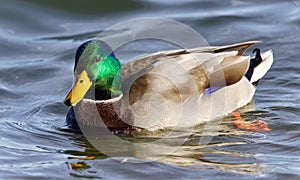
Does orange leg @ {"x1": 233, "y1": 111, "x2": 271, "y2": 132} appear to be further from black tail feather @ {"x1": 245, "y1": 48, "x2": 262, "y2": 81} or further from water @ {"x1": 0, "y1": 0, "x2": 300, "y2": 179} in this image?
black tail feather @ {"x1": 245, "y1": 48, "x2": 262, "y2": 81}

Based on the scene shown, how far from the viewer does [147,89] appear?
22.5 feet

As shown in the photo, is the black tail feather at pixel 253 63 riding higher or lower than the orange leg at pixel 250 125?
higher

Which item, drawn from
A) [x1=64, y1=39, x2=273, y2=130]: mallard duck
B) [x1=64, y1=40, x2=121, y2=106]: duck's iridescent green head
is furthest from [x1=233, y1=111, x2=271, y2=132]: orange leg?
[x1=64, y1=40, x2=121, y2=106]: duck's iridescent green head

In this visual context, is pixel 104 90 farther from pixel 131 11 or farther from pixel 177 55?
pixel 131 11

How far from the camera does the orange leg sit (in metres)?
7.06

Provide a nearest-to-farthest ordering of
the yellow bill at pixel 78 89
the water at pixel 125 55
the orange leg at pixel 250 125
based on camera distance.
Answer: the water at pixel 125 55 < the yellow bill at pixel 78 89 < the orange leg at pixel 250 125

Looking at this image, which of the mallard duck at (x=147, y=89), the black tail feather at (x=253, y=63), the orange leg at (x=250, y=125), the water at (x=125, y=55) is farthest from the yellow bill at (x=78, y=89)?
the black tail feather at (x=253, y=63)

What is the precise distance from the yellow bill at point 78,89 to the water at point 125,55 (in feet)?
1.38

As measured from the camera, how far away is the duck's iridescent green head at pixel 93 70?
6.56m

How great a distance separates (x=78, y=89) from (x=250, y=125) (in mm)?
1719

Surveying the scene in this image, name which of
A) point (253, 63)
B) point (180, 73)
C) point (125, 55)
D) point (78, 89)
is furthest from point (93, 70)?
point (125, 55)

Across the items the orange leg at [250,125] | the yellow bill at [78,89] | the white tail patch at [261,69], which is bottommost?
the orange leg at [250,125]

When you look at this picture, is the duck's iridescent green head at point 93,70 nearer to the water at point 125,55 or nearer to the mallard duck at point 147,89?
the mallard duck at point 147,89

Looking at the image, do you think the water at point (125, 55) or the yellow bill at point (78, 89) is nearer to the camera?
the water at point (125, 55)
